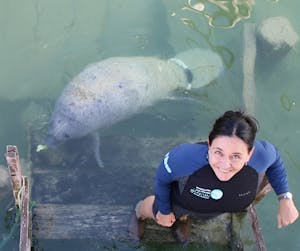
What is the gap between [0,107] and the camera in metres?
6.30

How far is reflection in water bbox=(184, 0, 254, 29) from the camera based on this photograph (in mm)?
7520

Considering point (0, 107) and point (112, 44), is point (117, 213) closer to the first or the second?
point (0, 107)

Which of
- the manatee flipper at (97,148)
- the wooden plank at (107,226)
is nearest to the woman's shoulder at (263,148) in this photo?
the wooden plank at (107,226)

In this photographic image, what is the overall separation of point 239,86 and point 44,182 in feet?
10.2

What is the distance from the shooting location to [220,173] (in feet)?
10.6

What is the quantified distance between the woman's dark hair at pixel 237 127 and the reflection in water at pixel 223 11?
4678mm

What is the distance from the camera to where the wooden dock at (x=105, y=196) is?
177 inches

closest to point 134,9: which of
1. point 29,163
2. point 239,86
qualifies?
point 239,86

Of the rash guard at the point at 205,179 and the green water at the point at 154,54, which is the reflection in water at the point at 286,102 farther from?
the rash guard at the point at 205,179

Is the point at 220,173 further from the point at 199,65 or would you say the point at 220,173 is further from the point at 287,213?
the point at 199,65

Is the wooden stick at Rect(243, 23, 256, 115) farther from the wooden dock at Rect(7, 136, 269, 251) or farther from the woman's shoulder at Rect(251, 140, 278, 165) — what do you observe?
the woman's shoulder at Rect(251, 140, 278, 165)

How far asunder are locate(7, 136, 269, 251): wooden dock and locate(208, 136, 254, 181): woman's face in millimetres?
1189

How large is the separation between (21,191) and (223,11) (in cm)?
488

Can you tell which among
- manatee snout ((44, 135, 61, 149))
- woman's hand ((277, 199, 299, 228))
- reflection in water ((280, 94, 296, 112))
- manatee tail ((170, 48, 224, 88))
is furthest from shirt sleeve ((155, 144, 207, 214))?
reflection in water ((280, 94, 296, 112))
